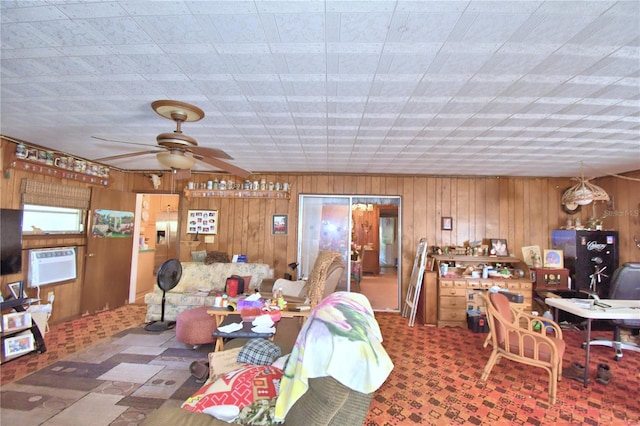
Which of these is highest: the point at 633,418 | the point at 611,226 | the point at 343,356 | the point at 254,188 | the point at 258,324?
the point at 254,188

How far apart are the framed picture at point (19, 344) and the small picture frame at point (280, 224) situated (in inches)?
133

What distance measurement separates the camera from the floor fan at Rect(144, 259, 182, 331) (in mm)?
4127

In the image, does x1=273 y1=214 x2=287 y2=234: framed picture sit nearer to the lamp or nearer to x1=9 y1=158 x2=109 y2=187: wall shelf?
x1=9 y1=158 x2=109 y2=187: wall shelf

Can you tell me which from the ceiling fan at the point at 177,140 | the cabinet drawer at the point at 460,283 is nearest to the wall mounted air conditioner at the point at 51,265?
the ceiling fan at the point at 177,140

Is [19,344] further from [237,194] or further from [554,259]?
[554,259]

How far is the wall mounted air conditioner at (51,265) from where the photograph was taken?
392 cm

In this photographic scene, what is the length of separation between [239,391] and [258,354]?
0.49 metres

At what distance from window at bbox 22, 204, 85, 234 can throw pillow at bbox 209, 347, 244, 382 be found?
3.49 m

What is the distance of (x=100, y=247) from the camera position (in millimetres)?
4863

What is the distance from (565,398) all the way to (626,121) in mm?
2532

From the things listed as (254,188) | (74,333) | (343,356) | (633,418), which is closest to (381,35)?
(343,356)

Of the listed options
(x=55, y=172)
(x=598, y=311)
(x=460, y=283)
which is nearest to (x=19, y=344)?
(x=55, y=172)

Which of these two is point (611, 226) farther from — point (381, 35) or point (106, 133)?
point (106, 133)

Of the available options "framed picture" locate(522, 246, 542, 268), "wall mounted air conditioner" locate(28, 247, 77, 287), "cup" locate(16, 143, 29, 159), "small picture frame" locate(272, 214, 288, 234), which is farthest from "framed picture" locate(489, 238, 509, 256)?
"cup" locate(16, 143, 29, 159)
